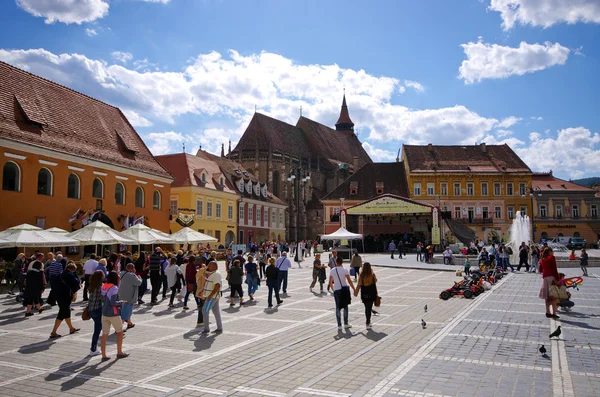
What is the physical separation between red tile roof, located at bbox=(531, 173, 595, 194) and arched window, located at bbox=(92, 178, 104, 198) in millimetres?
52934

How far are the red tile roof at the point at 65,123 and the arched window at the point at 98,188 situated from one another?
4.67 feet

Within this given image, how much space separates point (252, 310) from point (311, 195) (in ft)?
218

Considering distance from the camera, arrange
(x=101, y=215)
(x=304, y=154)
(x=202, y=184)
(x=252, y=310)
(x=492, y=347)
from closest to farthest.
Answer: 1. (x=492, y=347)
2. (x=252, y=310)
3. (x=101, y=215)
4. (x=202, y=184)
5. (x=304, y=154)

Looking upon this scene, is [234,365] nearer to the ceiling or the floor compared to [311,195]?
nearer to the floor

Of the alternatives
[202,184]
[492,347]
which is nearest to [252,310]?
[492,347]

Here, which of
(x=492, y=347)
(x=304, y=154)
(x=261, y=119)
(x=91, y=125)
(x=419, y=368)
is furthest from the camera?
(x=304, y=154)

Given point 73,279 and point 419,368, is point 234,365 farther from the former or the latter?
point 73,279

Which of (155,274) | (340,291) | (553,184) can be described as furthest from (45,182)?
(553,184)

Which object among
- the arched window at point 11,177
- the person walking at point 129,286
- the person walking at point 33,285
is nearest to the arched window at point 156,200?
the arched window at point 11,177

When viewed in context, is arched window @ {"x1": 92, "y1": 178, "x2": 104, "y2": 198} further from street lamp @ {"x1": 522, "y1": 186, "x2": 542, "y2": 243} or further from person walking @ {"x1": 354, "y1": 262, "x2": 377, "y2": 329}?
street lamp @ {"x1": 522, "y1": 186, "x2": 542, "y2": 243}

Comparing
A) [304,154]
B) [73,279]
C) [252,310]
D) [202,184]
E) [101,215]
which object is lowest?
[252,310]

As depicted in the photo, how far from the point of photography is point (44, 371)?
7.80 metres

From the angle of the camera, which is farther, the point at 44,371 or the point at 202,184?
the point at 202,184

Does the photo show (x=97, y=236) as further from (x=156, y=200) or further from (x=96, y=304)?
(x=156, y=200)
